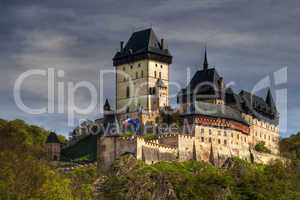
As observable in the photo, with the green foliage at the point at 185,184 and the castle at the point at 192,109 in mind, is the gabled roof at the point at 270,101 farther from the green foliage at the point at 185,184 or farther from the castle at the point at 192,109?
the green foliage at the point at 185,184

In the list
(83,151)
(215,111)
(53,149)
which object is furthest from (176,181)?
(53,149)

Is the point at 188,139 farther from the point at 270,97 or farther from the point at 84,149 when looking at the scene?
the point at 270,97

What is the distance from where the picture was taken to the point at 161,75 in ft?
400

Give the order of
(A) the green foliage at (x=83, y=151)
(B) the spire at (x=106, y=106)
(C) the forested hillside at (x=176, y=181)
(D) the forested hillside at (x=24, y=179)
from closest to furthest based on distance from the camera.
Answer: (D) the forested hillside at (x=24, y=179), (C) the forested hillside at (x=176, y=181), (A) the green foliage at (x=83, y=151), (B) the spire at (x=106, y=106)

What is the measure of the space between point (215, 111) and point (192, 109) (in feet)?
13.7

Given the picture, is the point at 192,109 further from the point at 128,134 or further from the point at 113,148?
the point at 113,148

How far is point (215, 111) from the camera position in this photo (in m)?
114

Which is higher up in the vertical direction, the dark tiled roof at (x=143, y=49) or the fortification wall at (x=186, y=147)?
the dark tiled roof at (x=143, y=49)

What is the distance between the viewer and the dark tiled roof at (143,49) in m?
121

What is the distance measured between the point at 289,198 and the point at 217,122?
65.9 ft

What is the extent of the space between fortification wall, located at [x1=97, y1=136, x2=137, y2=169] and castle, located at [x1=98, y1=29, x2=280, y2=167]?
7.12 feet

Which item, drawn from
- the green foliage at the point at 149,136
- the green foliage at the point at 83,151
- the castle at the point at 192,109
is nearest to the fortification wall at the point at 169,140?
the castle at the point at 192,109

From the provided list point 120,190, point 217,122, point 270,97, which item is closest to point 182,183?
point 120,190

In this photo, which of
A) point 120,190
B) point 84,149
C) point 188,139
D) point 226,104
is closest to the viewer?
point 120,190
